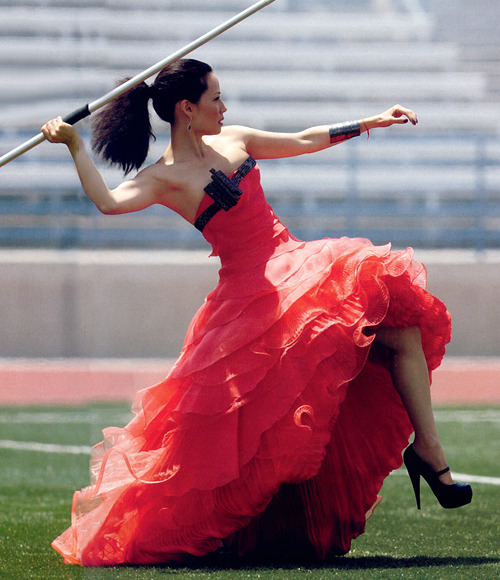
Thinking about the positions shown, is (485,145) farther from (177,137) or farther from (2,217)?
(177,137)

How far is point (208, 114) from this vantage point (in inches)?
102

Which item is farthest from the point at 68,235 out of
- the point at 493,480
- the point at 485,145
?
the point at 493,480

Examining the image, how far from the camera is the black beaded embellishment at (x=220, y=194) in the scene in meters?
2.51

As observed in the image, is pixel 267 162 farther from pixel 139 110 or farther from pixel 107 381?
pixel 139 110

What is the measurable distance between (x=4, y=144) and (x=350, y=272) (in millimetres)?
9621

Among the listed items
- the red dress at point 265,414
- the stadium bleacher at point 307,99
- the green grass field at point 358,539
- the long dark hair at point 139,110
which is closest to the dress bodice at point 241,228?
the red dress at point 265,414

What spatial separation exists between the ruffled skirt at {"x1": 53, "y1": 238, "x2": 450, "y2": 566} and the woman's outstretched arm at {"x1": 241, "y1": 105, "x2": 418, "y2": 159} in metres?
0.26

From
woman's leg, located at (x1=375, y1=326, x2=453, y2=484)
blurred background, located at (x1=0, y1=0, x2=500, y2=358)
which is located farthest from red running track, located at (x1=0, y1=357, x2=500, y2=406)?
woman's leg, located at (x1=375, y1=326, x2=453, y2=484)

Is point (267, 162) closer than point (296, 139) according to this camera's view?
No

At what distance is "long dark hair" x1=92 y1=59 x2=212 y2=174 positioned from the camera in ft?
8.53

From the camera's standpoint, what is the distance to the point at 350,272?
2.45 metres

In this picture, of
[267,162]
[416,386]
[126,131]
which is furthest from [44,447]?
[267,162]

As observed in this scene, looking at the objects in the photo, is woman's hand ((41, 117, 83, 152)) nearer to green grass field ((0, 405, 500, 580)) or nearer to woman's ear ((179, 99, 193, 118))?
woman's ear ((179, 99, 193, 118))

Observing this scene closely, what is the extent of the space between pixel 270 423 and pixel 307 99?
33.3 feet
